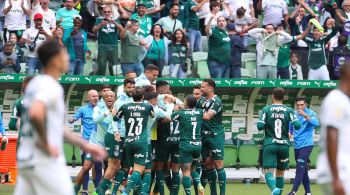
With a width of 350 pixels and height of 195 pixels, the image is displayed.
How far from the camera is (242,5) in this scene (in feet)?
90.7

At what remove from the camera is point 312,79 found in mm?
26016

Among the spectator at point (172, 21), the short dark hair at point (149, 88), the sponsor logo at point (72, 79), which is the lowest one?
the short dark hair at point (149, 88)

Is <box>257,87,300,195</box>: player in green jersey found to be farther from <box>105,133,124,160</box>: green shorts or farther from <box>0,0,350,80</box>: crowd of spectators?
<box>0,0,350,80</box>: crowd of spectators

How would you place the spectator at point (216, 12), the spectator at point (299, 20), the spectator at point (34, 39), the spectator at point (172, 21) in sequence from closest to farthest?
1. the spectator at point (34, 39)
2. the spectator at point (172, 21)
3. the spectator at point (216, 12)
4. the spectator at point (299, 20)

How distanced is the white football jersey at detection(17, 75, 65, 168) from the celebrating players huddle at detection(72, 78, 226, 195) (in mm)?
7880

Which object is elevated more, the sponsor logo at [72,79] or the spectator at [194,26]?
the spectator at [194,26]

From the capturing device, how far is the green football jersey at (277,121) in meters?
18.0

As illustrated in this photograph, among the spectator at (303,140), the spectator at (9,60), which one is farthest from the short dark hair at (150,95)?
the spectator at (9,60)

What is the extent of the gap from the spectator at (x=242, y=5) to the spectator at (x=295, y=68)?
2.30 metres

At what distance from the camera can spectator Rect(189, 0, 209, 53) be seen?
983 inches

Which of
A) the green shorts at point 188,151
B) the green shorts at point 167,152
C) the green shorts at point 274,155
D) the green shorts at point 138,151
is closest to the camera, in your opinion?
the green shorts at point 138,151

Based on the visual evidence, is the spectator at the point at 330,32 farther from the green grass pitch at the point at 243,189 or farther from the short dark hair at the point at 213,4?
the green grass pitch at the point at 243,189

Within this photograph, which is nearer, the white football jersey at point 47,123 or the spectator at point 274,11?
the white football jersey at point 47,123

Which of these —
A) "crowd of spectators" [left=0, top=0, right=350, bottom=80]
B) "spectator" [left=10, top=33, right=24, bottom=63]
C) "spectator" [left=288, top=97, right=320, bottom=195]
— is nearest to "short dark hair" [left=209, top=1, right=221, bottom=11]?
"crowd of spectators" [left=0, top=0, right=350, bottom=80]
